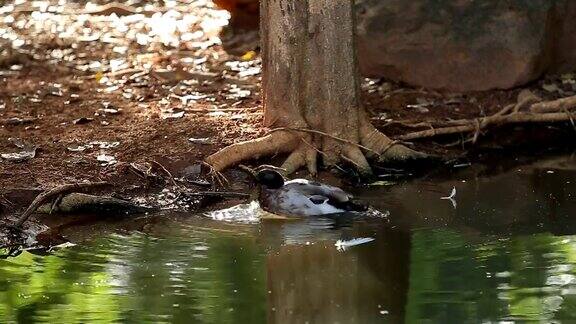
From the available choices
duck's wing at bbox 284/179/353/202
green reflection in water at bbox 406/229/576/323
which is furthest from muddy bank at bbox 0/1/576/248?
green reflection in water at bbox 406/229/576/323

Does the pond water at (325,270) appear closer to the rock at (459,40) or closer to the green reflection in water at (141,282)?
the green reflection in water at (141,282)

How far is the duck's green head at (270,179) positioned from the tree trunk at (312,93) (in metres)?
0.70

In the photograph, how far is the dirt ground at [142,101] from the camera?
8633 mm

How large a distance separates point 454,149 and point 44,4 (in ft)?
22.3

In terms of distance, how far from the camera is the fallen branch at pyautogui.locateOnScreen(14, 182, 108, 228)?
24.5 feet

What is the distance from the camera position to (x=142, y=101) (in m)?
10.3

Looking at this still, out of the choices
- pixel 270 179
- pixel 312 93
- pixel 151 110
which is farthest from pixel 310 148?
pixel 151 110

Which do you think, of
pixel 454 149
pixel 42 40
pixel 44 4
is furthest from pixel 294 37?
pixel 44 4

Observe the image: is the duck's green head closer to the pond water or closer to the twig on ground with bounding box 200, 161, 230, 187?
the pond water

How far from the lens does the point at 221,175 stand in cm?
854

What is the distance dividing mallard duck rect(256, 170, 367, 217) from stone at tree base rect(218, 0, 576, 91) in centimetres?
316

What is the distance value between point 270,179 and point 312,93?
1119mm

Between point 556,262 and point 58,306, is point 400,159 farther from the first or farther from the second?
point 58,306

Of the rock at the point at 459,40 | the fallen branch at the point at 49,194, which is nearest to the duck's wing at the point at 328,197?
the fallen branch at the point at 49,194
